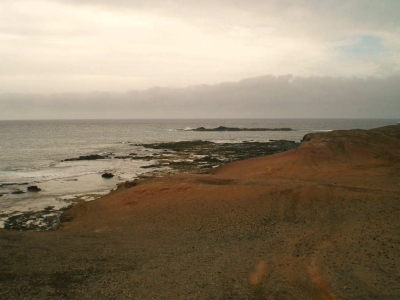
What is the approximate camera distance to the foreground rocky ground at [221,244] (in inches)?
284

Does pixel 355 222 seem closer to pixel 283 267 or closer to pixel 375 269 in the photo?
pixel 375 269

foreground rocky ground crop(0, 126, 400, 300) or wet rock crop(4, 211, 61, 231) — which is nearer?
foreground rocky ground crop(0, 126, 400, 300)

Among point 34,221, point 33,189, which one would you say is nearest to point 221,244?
point 34,221

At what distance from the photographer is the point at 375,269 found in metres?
7.95

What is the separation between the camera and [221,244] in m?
10.4

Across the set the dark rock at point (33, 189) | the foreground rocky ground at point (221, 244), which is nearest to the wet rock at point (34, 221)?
the foreground rocky ground at point (221, 244)

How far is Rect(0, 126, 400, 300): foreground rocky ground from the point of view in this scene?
23.7ft

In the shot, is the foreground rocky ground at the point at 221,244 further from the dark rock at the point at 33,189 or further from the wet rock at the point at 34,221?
the dark rock at the point at 33,189

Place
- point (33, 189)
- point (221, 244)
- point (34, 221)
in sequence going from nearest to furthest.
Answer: point (221, 244), point (34, 221), point (33, 189)

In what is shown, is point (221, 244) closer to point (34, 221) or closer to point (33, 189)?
point (34, 221)

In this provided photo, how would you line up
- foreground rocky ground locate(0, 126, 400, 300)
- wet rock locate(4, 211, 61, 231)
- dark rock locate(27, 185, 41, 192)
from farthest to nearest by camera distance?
dark rock locate(27, 185, 41, 192), wet rock locate(4, 211, 61, 231), foreground rocky ground locate(0, 126, 400, 300)

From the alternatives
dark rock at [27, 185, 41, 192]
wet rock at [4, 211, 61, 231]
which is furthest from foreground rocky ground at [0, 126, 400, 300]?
dark rock at [27, 185, 41, 192]

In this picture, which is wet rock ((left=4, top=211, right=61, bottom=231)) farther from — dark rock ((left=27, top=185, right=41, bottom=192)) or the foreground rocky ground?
dark rock ((left=27, top=185, right=41, bottom=192))

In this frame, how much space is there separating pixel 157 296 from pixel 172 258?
7.22 feet
